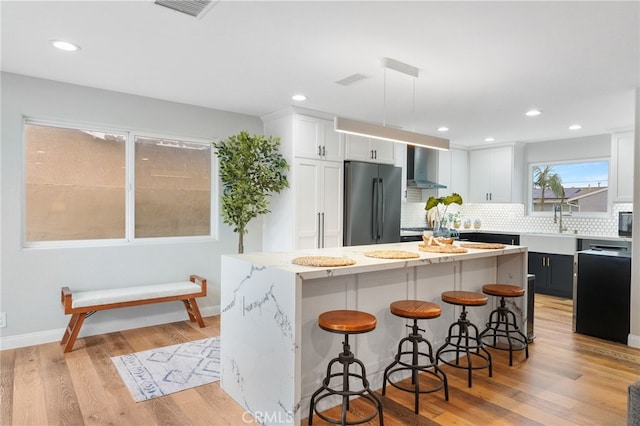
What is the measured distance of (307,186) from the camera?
4648 mm

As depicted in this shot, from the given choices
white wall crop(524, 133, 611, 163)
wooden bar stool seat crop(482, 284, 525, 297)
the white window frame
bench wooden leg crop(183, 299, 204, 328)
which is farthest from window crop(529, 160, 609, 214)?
bench wooden leg crop(183, 299, 204, 328)

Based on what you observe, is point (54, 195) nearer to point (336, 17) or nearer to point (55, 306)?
point (55, 306)

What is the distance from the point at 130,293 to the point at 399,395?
8.57ft

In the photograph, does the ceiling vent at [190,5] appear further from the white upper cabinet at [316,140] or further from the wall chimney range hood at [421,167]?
the wall chimney range hood at [421,167]

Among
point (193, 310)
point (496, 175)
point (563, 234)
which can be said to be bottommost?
point (193, 310)

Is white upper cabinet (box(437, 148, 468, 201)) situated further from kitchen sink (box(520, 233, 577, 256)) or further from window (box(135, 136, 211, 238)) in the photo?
window (box(135, 136, 211, 238))

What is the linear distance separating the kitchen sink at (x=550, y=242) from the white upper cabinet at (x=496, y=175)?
797 millimetres

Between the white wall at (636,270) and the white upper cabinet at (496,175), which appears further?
the white upper cabinet at (496,175)

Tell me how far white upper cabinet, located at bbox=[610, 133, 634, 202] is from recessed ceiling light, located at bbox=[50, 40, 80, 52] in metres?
6.49

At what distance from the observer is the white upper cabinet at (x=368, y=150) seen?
5082 millimetres

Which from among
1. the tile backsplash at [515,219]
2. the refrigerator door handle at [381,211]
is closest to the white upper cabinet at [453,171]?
the tile backsplash at [515,219]

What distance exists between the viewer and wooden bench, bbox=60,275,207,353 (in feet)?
11.2

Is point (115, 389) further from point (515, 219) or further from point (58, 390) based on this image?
point (515, 219)

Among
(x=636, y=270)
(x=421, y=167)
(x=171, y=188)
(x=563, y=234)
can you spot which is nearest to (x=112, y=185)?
(x=171, y=188)
